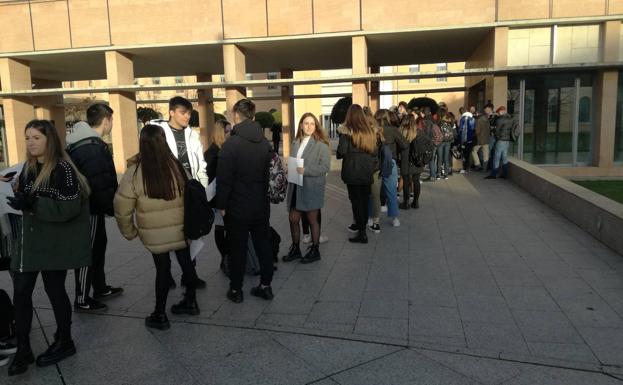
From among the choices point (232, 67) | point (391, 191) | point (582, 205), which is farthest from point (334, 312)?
point (232, 67)

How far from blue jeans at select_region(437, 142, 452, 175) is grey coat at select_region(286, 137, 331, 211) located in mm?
7496

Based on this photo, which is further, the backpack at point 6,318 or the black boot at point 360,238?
the black boot at point 360,238

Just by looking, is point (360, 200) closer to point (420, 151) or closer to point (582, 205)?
point (420, 151)

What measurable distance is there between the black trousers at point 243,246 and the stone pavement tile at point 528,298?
221 cm

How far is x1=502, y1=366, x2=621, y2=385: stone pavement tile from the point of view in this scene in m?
3.15

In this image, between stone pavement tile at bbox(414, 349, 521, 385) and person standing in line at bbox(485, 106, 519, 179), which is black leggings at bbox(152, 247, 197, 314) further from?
person standing in line at bbox(485, 106, 519, 179)

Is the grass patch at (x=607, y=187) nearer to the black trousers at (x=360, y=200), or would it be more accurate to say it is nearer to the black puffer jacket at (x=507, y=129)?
the black puffer jacket at (x=507, y=129)

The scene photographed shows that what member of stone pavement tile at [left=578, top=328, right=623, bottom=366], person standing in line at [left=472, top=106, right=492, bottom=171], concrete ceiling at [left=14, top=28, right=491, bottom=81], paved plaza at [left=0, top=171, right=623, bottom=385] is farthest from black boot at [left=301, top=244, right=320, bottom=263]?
concrete ceiling at [left=14, top=28, right=491, bottom=81]

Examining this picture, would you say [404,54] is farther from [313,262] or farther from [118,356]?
[118,356]

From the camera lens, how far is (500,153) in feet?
40.8

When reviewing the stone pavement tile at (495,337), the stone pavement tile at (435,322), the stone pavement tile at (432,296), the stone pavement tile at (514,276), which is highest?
the stone pavement tile at (514,276)

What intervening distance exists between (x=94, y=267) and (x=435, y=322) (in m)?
3.16

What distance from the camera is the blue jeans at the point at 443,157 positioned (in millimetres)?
12609

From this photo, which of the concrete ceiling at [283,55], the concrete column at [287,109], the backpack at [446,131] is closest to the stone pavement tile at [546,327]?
the backpack at [446,131]
